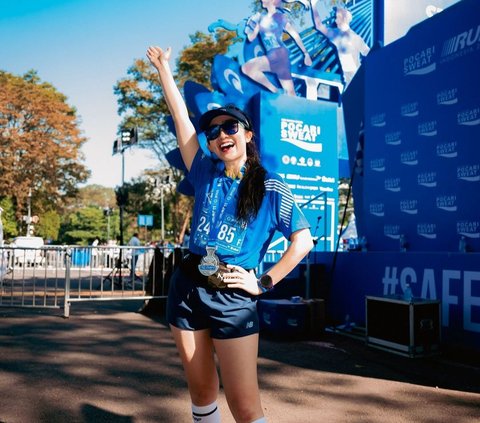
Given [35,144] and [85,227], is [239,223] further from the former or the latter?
[85,227]

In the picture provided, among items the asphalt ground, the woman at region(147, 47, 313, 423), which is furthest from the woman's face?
the asphalt ground

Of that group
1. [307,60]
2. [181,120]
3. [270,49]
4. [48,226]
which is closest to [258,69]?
[270,49]

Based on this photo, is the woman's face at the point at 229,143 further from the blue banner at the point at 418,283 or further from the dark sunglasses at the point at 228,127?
the blue banner at the point at 418,283

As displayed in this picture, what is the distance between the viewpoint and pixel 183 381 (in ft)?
14.9

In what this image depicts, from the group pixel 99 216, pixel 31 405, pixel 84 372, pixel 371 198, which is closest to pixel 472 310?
pixel 371 198

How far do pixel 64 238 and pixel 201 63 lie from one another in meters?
47.6

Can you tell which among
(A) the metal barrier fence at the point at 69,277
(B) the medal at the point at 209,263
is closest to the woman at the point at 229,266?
(B) the medal at the point at 209,263

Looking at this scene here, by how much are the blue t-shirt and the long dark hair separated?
21 millimetres

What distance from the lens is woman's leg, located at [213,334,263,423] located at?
201 centimetres

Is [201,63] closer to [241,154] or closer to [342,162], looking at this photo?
[342,162]

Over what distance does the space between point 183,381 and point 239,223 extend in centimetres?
300

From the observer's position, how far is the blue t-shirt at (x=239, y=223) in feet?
6.76

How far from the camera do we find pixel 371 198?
905 cm

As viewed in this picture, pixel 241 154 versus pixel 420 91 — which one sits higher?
pixel 420 91
